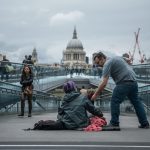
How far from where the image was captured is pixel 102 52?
13195 millimetres

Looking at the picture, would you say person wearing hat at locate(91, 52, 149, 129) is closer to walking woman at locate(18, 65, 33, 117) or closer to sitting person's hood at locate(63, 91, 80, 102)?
sitting person's hood at locate(63, 91, 80, 102)

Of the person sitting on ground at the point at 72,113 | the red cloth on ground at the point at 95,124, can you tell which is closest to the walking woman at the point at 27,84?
the person sitting on ground at the point at 72,113

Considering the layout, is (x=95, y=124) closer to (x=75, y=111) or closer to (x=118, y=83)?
(x=75, y=111)

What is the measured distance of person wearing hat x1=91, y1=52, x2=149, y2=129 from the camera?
13219 millimetres

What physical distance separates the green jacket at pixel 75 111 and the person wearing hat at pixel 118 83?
0.30 meters

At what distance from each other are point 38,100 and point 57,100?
2.15 metres

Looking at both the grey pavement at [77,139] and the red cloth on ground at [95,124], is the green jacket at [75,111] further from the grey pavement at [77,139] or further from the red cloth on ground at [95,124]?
the grey pavement at [77,139]

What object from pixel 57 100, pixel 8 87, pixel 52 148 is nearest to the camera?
pixel 52 148

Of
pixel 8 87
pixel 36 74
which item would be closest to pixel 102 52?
pixel 8 87

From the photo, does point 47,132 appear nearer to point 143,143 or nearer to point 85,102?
point 85,102

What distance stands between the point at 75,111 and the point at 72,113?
8 cm

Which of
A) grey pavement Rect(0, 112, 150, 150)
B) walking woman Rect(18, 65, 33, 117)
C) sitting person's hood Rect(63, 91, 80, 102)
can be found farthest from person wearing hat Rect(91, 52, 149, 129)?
walking woman Rect(18, 65, 33, 117)

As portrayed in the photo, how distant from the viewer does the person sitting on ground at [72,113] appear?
1282cm

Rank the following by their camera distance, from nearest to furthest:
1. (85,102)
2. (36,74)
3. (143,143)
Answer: (143,143)
(85,102)
(36,74)
